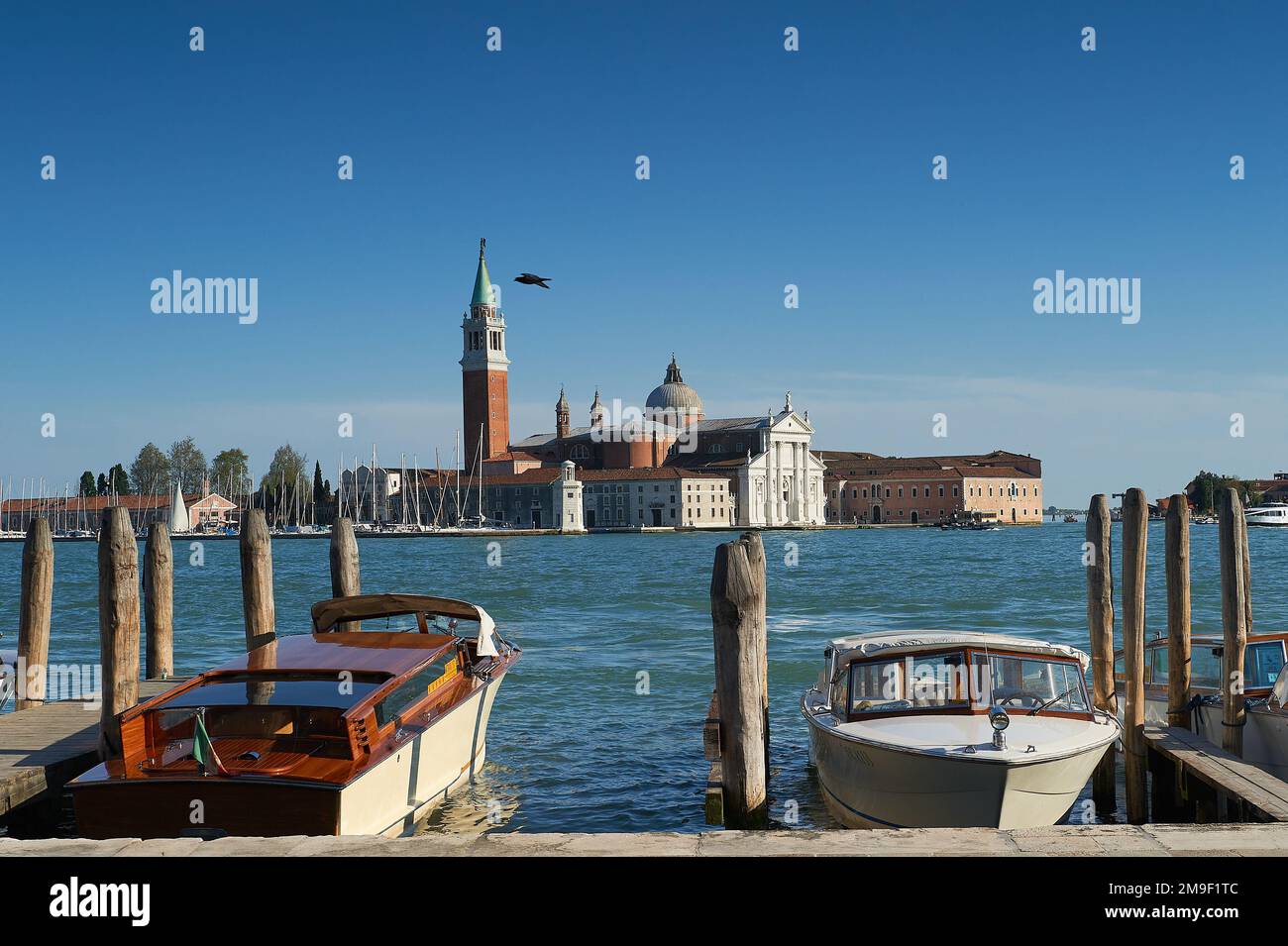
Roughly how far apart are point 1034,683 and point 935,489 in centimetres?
10808

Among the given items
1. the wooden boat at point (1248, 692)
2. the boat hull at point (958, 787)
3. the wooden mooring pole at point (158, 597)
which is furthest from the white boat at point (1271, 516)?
the boat hull at point (958, 787)

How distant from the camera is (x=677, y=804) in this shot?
9.66m

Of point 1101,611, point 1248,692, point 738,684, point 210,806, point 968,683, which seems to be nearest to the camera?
point 210,806

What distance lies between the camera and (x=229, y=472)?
115 m

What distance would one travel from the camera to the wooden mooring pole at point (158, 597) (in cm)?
1120

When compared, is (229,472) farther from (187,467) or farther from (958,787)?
(958,787)

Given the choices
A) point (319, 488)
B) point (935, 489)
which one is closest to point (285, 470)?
point (319, 488)

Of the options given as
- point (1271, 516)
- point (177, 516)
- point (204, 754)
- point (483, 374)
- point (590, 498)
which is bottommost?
point (1271, 516)

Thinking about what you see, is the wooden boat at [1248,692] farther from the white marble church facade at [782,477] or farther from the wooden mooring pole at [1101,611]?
the white marble church facade at [782,477]

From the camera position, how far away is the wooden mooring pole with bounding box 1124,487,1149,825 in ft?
28.9

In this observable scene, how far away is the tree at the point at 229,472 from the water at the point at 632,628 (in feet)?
186
